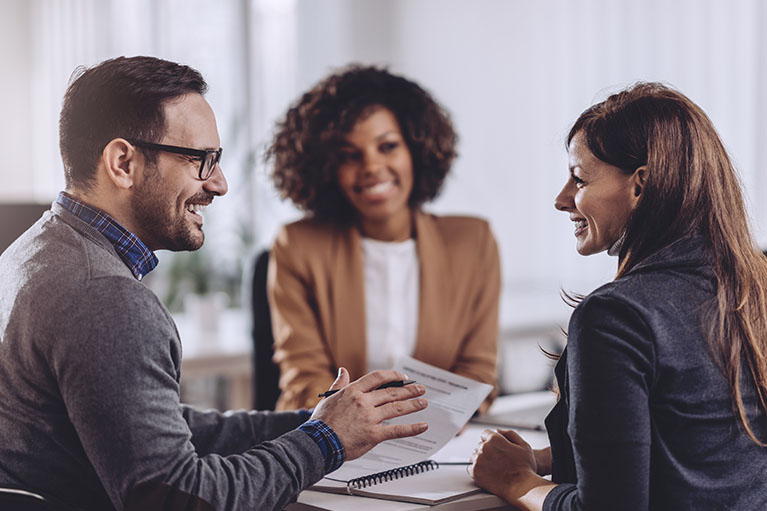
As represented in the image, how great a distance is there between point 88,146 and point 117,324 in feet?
1.11

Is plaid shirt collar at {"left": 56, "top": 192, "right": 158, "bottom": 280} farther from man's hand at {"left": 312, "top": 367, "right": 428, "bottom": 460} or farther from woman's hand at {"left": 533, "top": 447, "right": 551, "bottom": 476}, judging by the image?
woman's hand at {"left": 533, "top": 447, "right": 551, "bottom": 476}

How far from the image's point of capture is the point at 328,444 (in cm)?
126

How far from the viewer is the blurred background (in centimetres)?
367

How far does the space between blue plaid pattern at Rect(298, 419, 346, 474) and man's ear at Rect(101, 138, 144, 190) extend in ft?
1.54

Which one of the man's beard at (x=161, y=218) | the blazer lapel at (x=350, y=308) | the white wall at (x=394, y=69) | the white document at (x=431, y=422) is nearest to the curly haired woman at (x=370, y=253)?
the blazer lapel at (x=350, y=308)

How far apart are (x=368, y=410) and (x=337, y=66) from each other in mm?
2751

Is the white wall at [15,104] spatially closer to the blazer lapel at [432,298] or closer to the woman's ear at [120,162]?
the blazer lapel at [432,298]

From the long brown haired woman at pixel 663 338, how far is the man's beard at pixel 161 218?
2.09 ft

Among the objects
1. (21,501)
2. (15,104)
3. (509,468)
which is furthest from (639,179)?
(15,104)

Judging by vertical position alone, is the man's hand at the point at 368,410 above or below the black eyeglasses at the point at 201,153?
below

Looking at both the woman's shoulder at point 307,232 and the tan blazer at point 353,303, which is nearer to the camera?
the tan blazer at point 353,303

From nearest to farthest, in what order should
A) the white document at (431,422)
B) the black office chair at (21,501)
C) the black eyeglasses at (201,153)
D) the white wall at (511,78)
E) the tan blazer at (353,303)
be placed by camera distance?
1. the black office chair at (21,501)
2. the black eyeglasses at (201,153)
3. the white document at (431,422)
4. the tan blazer at (353,303)
5. the white wall at (511,78)

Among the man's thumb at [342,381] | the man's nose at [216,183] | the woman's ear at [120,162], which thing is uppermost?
the woman's ear at [120,162]

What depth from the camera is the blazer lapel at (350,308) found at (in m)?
2.21
